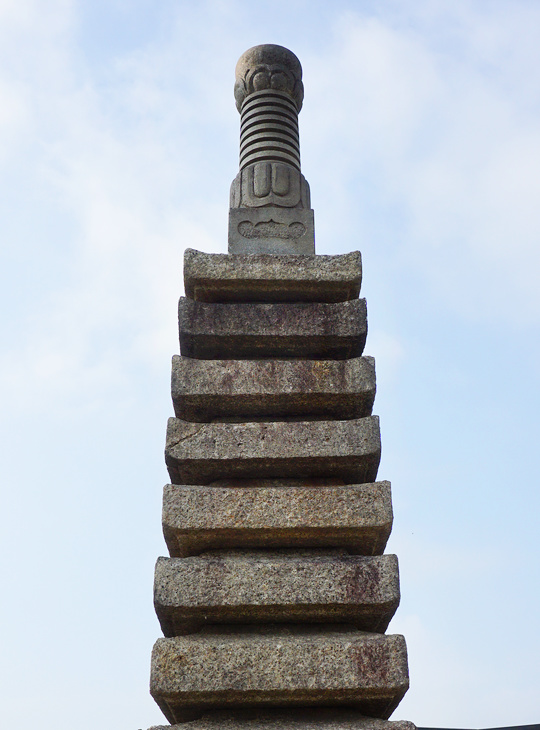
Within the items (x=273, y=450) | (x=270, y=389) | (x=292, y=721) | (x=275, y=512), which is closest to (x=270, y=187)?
(x=270, y=389)

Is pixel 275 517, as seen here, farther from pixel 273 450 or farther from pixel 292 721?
pixel 292 721

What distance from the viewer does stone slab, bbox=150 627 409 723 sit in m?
3.56

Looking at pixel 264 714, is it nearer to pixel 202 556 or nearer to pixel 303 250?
pixel 202 556

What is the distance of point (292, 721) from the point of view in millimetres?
3617

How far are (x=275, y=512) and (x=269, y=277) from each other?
1.49 meters

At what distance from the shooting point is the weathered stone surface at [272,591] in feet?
12.3

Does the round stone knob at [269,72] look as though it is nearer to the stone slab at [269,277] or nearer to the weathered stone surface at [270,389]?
the stone slab at [269,277]

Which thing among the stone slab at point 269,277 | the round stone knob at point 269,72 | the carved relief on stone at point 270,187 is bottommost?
the stone slab at point 269,277

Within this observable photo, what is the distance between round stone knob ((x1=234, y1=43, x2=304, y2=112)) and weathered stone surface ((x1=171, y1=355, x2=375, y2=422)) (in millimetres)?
2614

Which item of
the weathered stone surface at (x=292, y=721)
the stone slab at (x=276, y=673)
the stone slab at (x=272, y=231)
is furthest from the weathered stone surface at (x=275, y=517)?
the stone slab at (x=272, y=231)

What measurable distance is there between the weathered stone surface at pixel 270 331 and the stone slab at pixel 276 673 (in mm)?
1642

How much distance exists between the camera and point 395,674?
3629mm

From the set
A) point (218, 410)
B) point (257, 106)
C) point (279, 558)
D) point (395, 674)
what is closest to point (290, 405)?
point (218, 410)

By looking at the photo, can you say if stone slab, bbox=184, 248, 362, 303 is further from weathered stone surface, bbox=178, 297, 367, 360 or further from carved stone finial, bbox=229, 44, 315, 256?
carved stone finial, bbox=229, 44, 315, 256
